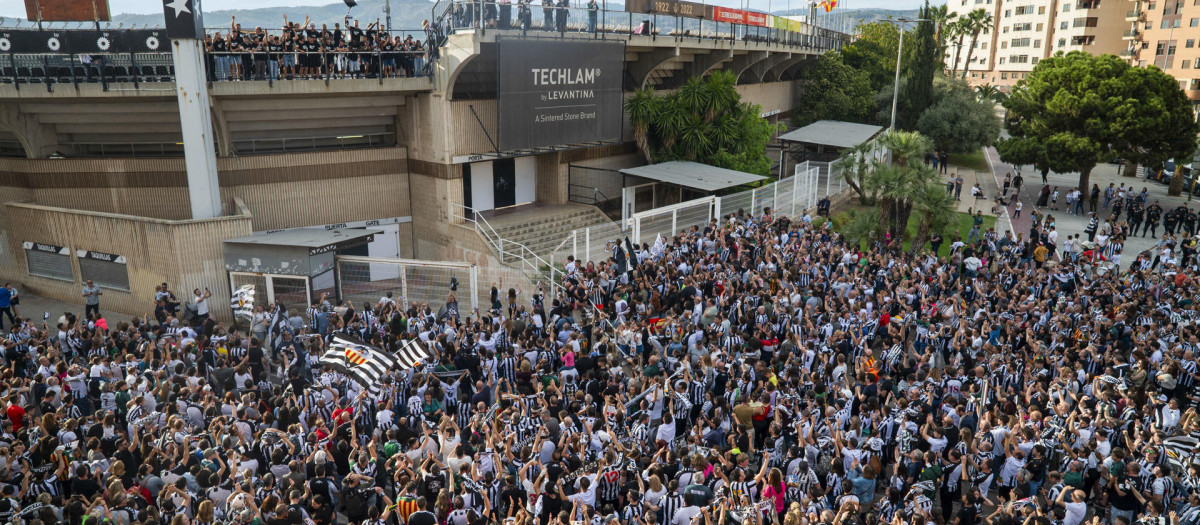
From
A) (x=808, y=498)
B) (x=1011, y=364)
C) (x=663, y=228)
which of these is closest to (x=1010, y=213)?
(x=663, y=228)

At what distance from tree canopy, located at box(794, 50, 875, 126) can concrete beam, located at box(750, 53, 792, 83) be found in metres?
5.75

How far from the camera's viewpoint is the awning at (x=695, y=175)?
25.9 meters

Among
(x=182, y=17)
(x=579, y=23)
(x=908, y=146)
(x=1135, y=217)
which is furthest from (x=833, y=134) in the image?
(x=182, y=17)

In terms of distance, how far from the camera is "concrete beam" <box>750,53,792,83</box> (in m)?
38.5

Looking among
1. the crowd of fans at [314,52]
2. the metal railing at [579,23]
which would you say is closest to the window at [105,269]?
the crowd of fans at [314,52]

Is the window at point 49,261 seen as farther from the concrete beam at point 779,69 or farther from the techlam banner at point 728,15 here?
the concrete beam at point 779,69

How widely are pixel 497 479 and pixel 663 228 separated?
14700 mm

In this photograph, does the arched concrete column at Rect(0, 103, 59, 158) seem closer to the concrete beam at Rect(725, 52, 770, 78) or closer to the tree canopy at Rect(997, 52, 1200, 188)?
the concrete beam at Rect(725, 52, 770, 78)

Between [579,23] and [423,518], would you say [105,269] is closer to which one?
[579,23]

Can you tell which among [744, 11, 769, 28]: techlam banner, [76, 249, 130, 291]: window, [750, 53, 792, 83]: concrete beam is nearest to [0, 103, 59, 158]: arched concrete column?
[76, 249, 130, 291]: window

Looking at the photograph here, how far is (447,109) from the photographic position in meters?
23.7

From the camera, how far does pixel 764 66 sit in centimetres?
3878

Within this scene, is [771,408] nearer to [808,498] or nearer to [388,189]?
[808,498]

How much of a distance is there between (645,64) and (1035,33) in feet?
239
